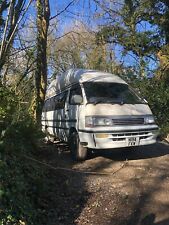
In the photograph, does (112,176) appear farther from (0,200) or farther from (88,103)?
(0,200)

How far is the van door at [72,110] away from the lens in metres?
10.8

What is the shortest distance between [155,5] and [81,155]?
41.6ft

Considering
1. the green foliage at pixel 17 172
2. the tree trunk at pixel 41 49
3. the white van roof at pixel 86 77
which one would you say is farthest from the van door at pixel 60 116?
the tree trunk at pixel 41 49

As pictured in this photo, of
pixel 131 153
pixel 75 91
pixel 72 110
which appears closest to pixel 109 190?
pixel 131 153

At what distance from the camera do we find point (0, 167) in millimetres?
6055

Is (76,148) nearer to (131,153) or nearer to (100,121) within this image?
(100,121)

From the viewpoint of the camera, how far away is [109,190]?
7.87 metres

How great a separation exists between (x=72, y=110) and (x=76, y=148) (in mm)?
1139

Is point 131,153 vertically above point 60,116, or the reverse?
point 60,116

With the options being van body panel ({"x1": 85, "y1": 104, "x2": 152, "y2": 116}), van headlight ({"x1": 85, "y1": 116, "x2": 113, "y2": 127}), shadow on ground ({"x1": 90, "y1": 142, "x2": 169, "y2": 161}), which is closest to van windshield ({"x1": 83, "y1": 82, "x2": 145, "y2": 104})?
van body panel ({"x1": 85, "y1": 104, "x2": 152, "y2": 116})

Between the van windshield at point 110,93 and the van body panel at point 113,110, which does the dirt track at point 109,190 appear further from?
the van windshield at point 110,93

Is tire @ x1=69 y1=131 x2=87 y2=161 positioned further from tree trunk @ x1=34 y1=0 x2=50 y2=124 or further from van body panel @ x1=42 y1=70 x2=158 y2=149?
tree trunk @ x1=34 y1=0 x2=50 y2=124

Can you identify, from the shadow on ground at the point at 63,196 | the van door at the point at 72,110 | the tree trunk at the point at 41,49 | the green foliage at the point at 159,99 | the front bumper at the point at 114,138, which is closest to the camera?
the shadow on ground at the point at 63,196

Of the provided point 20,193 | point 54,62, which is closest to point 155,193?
point 20,193
